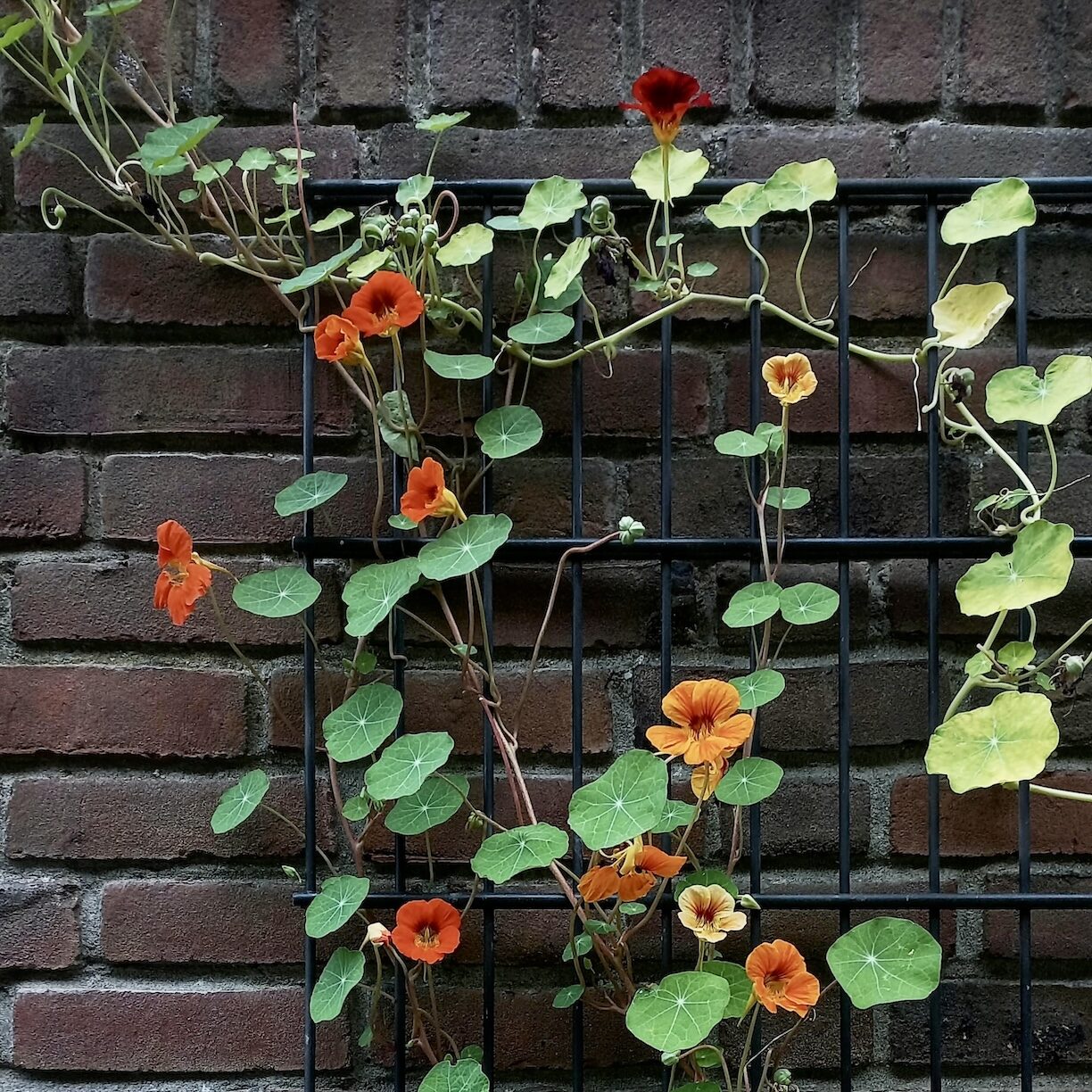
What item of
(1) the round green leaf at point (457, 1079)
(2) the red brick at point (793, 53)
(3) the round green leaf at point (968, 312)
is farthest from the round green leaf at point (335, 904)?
(2) the red brick at point (793, 53)

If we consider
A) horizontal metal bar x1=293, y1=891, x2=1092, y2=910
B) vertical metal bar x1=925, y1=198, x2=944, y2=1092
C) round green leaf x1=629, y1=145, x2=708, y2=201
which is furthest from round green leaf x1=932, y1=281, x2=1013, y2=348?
horizontal metal bar x1=293, y1=891, x2=1092, y2=910

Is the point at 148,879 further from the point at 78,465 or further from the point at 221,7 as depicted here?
the point at 221,7

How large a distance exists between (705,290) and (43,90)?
0.66 m

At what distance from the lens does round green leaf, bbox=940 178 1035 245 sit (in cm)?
82

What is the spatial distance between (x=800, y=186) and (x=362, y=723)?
1.99 feet

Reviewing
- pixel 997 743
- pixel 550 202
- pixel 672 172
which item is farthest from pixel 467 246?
pixel 997 743

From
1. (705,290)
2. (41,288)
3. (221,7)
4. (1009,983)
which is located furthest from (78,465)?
(1009,983)

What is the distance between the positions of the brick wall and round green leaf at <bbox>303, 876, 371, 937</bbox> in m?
0.08

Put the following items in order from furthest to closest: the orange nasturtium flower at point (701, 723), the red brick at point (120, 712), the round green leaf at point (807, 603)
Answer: the red brick at point (120, 712) → the round green leaf at point (807, 603) → the orange nasturtium flower at point (701, 723)

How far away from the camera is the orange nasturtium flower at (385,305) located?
0.77 m

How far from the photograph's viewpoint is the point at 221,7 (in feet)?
3.05

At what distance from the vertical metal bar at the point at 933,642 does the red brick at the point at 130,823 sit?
1.84ft

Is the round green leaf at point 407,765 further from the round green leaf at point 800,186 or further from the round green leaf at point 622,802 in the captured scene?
the round green leaf at point 800,186

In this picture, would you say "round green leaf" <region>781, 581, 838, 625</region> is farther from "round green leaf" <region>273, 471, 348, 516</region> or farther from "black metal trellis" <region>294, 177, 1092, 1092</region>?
"round green leaf" <region>273, 471, 348, 516</region>
